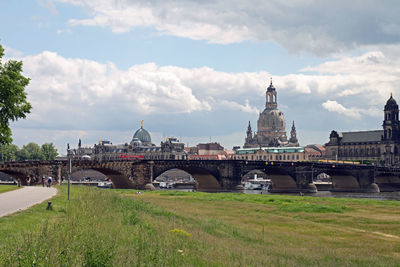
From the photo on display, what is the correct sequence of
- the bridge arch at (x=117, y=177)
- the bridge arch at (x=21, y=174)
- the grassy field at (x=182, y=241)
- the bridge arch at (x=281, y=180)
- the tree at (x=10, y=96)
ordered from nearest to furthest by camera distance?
the grassy field at (x=182, y=241), the tree at (x=10, y=96), the bridge arch at (x=21, y=174), the bridge arch at (x=117, y=177), the bridge arch at (x=281, y=180)

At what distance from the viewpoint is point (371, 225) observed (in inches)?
1711

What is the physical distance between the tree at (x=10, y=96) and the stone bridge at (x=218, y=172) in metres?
45.0

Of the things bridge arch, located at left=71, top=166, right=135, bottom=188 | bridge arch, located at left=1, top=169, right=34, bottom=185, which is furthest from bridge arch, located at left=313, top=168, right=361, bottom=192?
bridge arch, located at left=1, top=169, right=34, bottom=185

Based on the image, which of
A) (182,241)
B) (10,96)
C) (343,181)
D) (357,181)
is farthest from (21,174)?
(343,181)

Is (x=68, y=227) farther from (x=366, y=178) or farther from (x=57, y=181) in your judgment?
(x=366, y=178)

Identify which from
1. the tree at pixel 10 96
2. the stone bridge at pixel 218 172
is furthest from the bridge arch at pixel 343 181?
the tree at pixel 10 96

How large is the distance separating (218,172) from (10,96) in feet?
304

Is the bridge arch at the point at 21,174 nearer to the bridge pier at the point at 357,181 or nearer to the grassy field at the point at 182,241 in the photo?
the grassy field at the point at 182,241

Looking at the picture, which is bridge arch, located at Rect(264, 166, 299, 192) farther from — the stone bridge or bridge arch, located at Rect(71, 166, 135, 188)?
bridge arch, located at Rect(71, 166, 135, 188)

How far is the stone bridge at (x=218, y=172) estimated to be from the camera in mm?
94125

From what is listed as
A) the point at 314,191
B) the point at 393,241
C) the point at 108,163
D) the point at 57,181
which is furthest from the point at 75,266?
the point at 314,191

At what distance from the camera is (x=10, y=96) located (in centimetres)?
4178

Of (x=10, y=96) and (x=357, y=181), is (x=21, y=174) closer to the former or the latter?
(x=10, y=96)

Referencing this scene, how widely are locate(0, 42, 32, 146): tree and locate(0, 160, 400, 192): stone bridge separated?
45.0 meters
